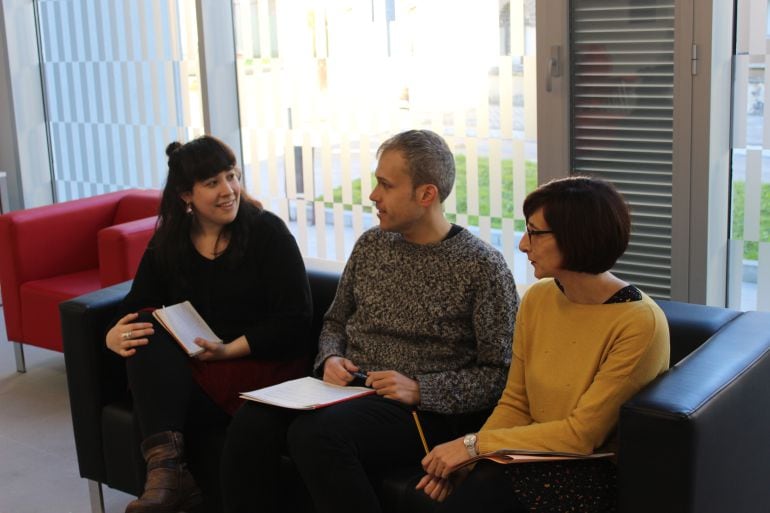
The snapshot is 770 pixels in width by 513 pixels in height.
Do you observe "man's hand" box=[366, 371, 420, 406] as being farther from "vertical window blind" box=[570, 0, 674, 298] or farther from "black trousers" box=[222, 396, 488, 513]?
"vertical window blind" box=[570, 0, 674, 298]

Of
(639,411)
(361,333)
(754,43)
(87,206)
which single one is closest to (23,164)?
(87,206)

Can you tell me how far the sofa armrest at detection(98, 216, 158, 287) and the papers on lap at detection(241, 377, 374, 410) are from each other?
5.02 feet

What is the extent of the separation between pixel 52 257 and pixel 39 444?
973mm

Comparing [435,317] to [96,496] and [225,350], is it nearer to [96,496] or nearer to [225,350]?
[225,350]

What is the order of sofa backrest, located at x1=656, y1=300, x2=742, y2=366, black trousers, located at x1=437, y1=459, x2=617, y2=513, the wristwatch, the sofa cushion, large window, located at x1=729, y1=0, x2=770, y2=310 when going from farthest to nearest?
the sofa cushion < large window, located at x1=729, y1=0, x2=770, y2=310 < sofa backrest, located at x1=656, y1=300, x2=742, y2=366 < the wristwatch < black trousers, located at x1=437, y1=459, x2=617, y2=513

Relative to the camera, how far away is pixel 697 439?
2.01 meters

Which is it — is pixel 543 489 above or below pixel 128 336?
below

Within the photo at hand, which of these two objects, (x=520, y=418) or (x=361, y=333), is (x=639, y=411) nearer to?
(x=520, y=418)

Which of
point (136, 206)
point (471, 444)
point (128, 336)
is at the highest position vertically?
point (136, 206)

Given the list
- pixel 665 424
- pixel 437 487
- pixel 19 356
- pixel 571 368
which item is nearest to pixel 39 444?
pixel 19 356

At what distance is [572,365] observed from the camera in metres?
2.27

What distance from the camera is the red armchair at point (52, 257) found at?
4.32m

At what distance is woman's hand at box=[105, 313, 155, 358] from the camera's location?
114 inches

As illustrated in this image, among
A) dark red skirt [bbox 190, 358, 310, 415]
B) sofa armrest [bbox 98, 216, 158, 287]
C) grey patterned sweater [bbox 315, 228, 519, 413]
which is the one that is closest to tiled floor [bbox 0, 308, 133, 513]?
sofa armrest [bbox 98, 216, 158, 287]
